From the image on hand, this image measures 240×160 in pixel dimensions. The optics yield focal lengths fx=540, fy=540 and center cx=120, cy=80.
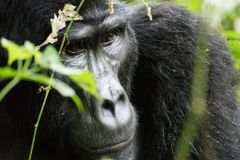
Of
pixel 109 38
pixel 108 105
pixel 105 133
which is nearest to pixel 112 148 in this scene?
pixel 105 133

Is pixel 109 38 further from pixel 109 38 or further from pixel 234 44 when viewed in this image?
pixel 234 44

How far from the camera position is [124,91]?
2736 mm

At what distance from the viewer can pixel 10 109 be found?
3.31 m

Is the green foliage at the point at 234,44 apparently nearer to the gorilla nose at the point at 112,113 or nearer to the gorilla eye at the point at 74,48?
the gorilla eye at the point at 74,48

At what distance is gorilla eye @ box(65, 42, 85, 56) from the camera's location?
2951 mm

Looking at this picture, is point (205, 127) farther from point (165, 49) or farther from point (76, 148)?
point (76, 148)

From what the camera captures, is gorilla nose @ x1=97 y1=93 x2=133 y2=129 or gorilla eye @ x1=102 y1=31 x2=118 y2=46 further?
gorilla eye @ x1=102 y1=31 x2=118 y2=46

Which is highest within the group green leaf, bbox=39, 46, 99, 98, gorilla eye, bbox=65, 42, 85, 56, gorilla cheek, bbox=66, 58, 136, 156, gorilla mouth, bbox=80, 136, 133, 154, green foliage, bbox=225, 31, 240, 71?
green leaf, bbox=39, 46, 99, 98

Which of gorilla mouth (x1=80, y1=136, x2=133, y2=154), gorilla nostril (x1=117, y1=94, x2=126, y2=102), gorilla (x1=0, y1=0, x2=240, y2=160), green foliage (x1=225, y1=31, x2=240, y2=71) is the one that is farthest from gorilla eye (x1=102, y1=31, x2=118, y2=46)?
green foliage (x1=225, y1=31, x2=240, y2=71)

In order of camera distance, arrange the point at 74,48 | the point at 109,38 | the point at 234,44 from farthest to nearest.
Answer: the point at 234,44 < the point at 109,38 < the point at 74,48

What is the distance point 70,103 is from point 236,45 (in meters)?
1.58

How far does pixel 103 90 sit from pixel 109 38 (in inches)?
22.4

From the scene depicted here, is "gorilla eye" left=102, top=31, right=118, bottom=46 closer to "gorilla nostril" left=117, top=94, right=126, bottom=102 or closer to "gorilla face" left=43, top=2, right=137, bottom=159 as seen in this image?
"gorilla face" left=43, top=2, right=137, bottom=159

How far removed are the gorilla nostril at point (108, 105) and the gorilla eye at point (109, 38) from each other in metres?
0.58
